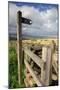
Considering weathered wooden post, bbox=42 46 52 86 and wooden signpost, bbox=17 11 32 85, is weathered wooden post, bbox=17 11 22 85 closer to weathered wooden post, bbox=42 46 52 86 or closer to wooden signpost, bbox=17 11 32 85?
wooden signpost, bbox=17 11 32 85

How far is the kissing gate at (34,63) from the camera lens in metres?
1.82

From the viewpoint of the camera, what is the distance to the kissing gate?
182cm

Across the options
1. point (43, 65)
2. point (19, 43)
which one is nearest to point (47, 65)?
point (43, 65)

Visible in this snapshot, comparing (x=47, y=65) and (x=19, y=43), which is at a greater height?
(x=19, y=43)

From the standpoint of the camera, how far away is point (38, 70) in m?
1.85

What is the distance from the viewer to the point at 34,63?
1842 mm

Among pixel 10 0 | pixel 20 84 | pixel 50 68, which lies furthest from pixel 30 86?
pixel 10 0

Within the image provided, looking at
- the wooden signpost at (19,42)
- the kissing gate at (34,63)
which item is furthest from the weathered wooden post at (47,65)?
the wooden signpost at (19,42)

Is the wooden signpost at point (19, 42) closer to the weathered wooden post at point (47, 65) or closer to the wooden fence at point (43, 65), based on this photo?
the wooden fence at point (43, 65)

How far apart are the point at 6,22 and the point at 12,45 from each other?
22 centimetres

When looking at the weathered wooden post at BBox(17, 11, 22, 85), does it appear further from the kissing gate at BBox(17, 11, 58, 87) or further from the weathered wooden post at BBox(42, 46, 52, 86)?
the weathered wooden post at BBox(42, 46, 52, 86)

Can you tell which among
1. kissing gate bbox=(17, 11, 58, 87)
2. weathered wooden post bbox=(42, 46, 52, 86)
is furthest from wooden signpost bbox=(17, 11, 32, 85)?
weathered wooden post bbox=(42, 46, 52, 86)

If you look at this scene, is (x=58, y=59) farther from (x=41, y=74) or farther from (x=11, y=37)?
(x=11, y=37)

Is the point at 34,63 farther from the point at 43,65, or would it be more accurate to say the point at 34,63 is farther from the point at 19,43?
the point at 19,43
